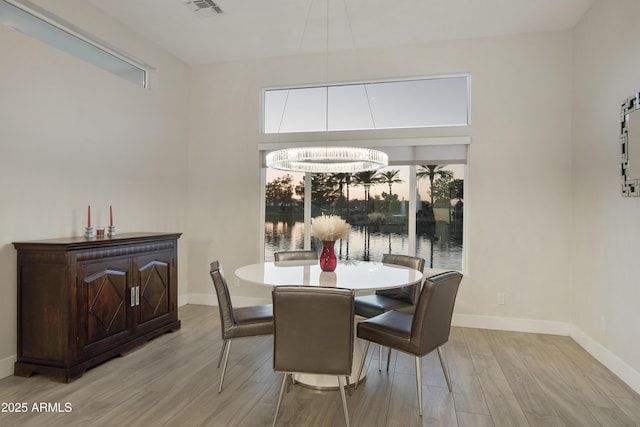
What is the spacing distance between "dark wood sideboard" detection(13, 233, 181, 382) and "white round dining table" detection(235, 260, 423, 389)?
114cm

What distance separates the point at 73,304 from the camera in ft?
9.26

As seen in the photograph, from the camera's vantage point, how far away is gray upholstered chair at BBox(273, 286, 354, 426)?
6.83 ft

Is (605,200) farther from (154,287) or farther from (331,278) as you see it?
(154,287)

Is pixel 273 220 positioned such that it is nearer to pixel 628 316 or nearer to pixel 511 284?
pixel 511 284

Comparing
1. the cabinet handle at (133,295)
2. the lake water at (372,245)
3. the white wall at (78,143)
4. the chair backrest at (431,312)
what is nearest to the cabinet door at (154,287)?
the cabinet handle at (133,295)

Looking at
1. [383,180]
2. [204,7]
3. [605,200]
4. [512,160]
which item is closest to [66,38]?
[204,7]

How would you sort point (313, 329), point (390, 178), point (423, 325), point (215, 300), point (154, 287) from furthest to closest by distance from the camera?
point (215, 300)
point (390, 178)
point (154, 287)
point (423, 325)
point (313, 329)

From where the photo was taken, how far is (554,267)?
4.05 metres

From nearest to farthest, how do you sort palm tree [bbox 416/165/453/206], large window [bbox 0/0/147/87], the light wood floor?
the light wood floor
large window [bbox 0/0/147/87]
palm tree [bbox 416/165/453/206]

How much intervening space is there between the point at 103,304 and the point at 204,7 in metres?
2.81

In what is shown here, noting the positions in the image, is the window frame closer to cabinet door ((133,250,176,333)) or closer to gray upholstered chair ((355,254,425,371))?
gray upholstered chair ((355,254,425,371))

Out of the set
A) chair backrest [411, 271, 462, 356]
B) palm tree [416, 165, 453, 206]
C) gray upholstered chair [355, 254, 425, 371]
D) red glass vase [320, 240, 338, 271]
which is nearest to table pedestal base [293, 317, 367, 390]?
gray upholstered chair [355, 254, 425, 371]

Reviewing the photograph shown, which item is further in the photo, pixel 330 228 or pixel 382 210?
pixel 382 210

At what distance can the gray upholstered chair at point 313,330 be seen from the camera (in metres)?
2.08
